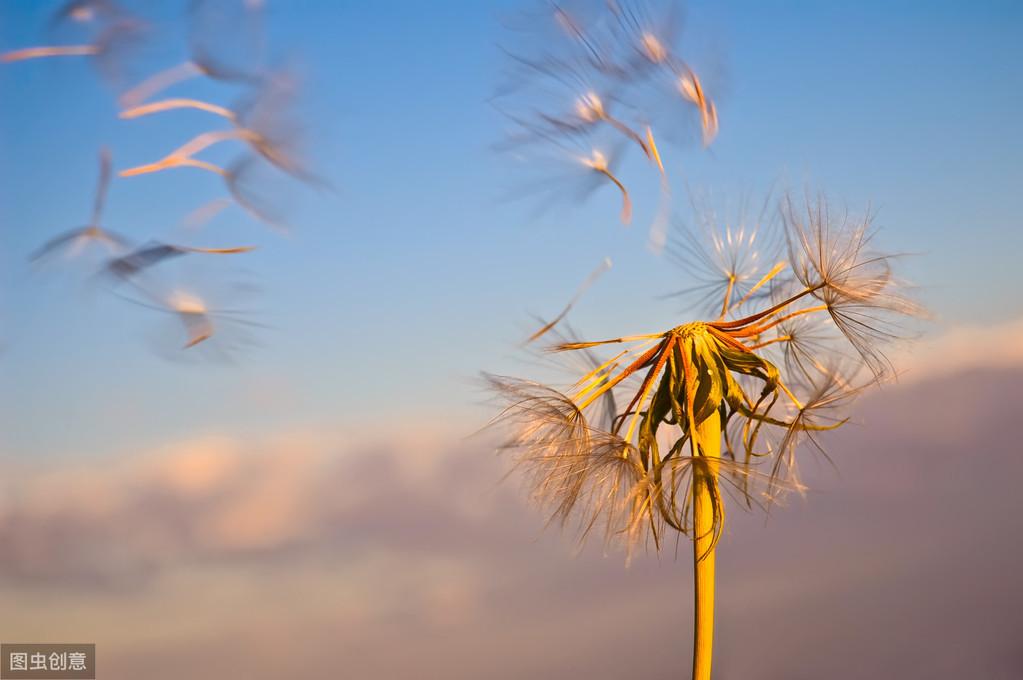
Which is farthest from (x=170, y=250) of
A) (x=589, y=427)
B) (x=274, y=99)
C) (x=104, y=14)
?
(x=589, y=427)

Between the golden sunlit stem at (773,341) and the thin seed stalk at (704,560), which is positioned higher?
the golden sunlit stem at (773,341)

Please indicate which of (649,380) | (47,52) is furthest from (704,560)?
(47,52)

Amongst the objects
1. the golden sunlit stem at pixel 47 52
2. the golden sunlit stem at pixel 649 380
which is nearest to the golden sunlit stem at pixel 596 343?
the golden sunlit stem at pixel 649 380

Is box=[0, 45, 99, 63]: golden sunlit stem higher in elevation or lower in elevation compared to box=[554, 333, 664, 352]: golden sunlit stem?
higher

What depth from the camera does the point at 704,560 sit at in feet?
17.0

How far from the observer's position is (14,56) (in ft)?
13.5

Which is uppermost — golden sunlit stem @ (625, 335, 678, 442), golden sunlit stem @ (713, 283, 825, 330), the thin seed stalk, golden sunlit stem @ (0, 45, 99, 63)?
golden sunlit stem @ (0, 45, 99, 63)

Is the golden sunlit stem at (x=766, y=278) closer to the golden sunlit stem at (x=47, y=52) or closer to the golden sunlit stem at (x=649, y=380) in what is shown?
the golden sunlit stem at (x=649, y=380)

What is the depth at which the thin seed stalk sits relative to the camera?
5.10 metres

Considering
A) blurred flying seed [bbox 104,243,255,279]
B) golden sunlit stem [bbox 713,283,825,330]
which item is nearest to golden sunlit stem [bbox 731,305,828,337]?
golden sunlit stem [bbox 713,283,825,330]

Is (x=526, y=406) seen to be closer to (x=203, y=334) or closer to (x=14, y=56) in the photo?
(x=203, y=334)

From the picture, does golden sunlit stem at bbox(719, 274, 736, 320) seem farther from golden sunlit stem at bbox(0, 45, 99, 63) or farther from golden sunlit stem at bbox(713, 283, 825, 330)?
golden sunlit stem at bbox(0, 45, 99, 63)

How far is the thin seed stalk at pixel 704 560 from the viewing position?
16.7 feet

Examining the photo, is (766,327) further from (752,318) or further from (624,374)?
(624,374)
